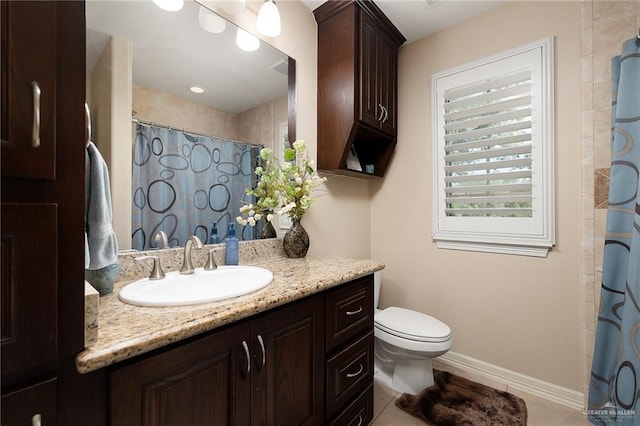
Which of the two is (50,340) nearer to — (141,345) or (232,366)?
(141,345)

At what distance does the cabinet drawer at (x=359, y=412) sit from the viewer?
4.19 ft

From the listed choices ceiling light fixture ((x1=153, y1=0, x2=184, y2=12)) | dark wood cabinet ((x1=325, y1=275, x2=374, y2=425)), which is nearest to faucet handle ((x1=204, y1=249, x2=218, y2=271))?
dark wood cabinet ((x1=325, y1=275, x2=374, y2=425))

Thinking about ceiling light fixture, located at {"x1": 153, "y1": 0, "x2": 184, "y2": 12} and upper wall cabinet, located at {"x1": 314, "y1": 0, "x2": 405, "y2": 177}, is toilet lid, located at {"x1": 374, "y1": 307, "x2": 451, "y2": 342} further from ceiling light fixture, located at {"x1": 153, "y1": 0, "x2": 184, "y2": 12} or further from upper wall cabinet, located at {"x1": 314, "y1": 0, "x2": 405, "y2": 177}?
ceiling light fixture, located at {"x1": 153, "y1": 0, "x2": 184, "y2": 12}

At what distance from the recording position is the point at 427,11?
6.31 feet

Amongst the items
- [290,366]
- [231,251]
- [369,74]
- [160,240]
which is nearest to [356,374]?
[290,366]

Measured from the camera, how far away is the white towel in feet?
2.46

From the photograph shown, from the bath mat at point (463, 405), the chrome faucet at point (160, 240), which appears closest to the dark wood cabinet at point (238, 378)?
the chrome faucet at point (160, 240)

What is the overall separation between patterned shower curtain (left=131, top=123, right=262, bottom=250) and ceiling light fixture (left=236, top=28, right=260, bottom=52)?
1.76 feet

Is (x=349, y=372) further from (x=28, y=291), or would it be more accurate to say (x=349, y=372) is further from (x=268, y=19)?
(x=268, y=19)

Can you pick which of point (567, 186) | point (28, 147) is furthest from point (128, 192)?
point (567, 186)

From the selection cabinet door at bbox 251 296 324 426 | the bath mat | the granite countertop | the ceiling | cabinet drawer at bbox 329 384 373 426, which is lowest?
the bath mat

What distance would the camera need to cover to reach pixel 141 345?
61 centimetres

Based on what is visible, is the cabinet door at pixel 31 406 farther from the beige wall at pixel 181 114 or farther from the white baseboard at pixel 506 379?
the white baseboard at pixel 506 379

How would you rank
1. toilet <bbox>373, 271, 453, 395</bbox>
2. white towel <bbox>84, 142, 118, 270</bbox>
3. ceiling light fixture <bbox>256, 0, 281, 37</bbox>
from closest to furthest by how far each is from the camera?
white towel <bbox>84, 142, 118, 270</bbox>
ceiling light fixture <bbox>256, 0, 281, 37</bbox>
toilet <bbox>373, 271, 453, 395</bbox>
